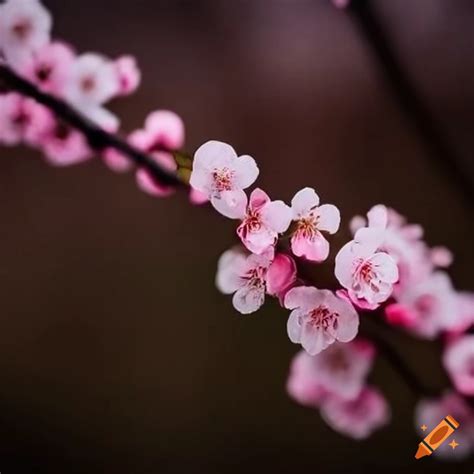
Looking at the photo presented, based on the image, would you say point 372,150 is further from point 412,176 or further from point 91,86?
point 91,86

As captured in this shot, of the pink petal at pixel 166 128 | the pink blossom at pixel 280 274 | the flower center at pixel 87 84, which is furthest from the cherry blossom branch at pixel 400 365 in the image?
the flower center at pixel 87 84

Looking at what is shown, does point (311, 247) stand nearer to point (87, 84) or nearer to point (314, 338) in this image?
point (314, 338)

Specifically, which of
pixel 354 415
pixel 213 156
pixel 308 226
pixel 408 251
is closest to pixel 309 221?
pixel 308 226

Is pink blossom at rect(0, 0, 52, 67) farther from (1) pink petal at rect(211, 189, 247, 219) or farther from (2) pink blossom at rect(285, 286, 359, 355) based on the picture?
(2) pink blossom at rect(285, 286, 359, 355)

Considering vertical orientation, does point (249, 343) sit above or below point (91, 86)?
below

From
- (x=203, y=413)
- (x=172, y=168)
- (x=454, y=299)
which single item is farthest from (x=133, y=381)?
Answer: (x=454, y=299)

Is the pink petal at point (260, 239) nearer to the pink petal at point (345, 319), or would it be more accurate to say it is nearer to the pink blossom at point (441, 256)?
the pink petal at point (345, 319)
